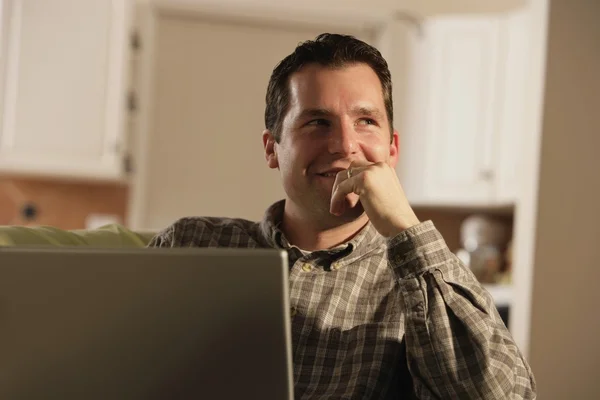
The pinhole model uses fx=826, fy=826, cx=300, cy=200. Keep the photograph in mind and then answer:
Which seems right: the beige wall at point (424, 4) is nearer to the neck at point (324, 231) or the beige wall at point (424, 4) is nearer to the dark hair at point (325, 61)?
the dark hair at point (325, 61)

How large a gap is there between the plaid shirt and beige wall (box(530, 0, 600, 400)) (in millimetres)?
2143

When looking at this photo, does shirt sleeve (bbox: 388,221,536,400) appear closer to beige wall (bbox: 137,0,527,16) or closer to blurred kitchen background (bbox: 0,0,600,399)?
blurred kitchen background (bbox: 0,0,600,399)

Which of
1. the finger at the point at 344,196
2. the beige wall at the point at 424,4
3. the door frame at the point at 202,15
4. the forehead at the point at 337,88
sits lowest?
the finger at the point at 344,196

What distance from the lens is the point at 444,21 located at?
396 cm

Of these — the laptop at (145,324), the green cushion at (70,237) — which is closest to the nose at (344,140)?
the green cushion at (70,237)

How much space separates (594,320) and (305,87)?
239 centimetres

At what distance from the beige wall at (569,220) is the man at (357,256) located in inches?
78.1

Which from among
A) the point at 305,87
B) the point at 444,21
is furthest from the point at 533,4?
the point at 305,87

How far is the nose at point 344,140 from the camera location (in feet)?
4.36

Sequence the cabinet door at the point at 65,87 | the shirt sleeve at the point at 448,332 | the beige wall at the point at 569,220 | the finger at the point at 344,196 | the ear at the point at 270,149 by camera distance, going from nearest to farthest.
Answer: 1. the shirt sleeve at the point at 448,332
2. the finger at the point at 344,196
3. the ear at the point at 270,149
4. the beige wall at the point at 569,220
5. the cabinet door at the point at 65,87

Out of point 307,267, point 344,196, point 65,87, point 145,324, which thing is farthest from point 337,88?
point 65,87

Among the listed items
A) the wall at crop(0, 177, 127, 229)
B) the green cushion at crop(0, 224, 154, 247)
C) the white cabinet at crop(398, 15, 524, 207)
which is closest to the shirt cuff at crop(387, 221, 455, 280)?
the green cushion at crop(0, 224, 154, 247)

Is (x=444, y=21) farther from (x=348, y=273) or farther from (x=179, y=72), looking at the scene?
(x=348, y=273)

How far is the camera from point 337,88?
1367 mm
